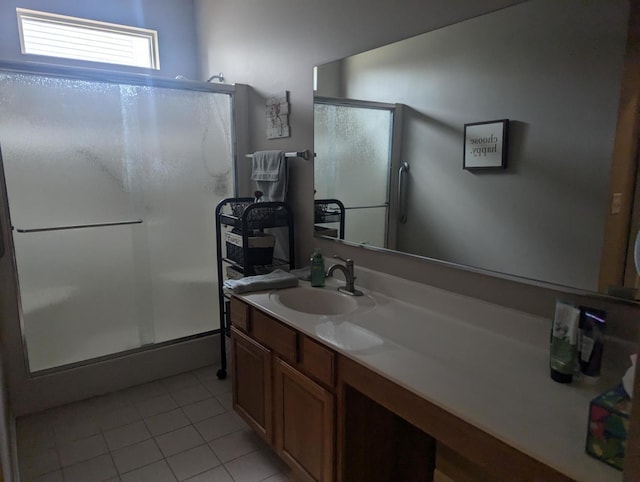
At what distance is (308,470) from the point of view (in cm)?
164

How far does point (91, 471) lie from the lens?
1966 millimetres

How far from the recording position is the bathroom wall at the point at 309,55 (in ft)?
4.88

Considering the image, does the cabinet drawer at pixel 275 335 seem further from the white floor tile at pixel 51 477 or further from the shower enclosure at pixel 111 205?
the shower enclosure at pixel 111 205

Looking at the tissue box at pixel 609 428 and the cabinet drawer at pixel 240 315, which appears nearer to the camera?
the tissue box at pixel 609 428

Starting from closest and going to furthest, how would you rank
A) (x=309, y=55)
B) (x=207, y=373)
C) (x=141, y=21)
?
(x=309, y=55), (x=207, y=373), (x=141, y=21)

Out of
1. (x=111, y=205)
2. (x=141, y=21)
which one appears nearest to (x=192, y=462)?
(x=111, y=205)

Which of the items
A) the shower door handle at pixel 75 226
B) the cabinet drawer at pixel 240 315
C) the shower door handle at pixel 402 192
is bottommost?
the cabinet drawer at pixel 240 315

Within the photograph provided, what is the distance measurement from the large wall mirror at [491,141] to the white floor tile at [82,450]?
5.67 feet

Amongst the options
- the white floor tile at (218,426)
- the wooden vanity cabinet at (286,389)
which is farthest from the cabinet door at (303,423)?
the white floor tile at (218,426)

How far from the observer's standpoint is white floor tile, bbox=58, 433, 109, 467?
205cm

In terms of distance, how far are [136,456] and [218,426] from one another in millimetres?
431

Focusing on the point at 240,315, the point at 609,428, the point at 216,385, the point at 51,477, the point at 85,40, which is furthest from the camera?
the point at 85,40

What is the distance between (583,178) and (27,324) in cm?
288

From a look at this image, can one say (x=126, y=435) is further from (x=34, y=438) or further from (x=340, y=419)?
(x=340, y=419)
